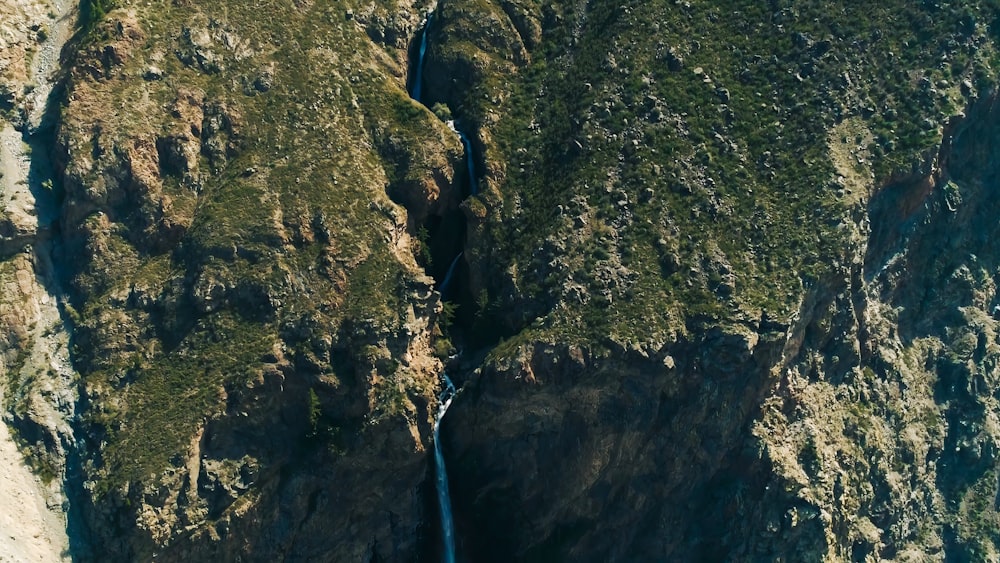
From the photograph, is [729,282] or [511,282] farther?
[511,282]

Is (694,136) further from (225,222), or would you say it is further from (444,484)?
(225,222)

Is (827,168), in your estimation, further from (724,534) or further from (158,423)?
(158,423)

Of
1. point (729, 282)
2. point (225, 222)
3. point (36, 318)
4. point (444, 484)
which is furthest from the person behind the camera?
point (444, 484)

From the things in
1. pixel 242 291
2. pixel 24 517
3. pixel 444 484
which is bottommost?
pixel 24 517

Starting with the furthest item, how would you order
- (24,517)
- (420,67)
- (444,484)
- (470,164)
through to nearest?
1. (420,67)
2. (470,164)
3. (444,484)
4. (24,517)

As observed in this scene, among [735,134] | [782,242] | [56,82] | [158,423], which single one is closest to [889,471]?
[782,242]

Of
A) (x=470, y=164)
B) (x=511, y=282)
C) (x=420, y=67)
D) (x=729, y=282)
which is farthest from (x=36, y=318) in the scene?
(x=729, y=282)

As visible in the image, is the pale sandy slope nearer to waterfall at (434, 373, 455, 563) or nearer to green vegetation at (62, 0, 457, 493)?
green vegetation at (62, 0, 457, 493)
